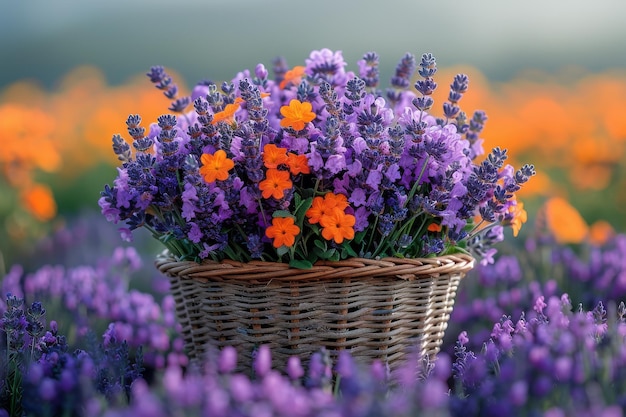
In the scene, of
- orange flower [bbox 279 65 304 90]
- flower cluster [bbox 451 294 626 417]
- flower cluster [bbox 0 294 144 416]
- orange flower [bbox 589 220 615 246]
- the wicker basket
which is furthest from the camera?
orange flower [bbox 589 220 615 246]

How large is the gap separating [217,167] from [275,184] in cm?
16

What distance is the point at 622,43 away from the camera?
1259cm

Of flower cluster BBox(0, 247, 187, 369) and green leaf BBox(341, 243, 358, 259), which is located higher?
green leaf BBox(341, 243, 358, 259)

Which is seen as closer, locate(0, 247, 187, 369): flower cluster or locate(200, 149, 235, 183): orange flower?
locate(200, 149, 235, 183): orange flower

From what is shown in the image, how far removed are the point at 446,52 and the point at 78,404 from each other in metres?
12.5

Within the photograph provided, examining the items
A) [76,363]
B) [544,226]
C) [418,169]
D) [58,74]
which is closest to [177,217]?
[76,363]

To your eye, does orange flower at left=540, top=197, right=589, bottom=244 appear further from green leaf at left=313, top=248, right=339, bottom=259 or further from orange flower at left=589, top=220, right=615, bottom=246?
green leaf at left=313, top=248, right=339, bottom=259

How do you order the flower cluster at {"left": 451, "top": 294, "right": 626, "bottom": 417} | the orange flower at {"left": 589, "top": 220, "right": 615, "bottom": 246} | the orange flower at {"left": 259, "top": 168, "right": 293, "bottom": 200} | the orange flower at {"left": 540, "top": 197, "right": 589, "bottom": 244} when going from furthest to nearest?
the orange flower at {"left": 589, "top": 220, "right": 615, "bottom": 246}, the orange flower at {"left": 540, "top": 197, "right": 589, "bottom": 244}, the orange flower at {"left": 259, "top": 168, "right": 293, "bottom": 200}, the flower cluster at {"left": 451, "top": 294, "right": 626, "bottom": 417}

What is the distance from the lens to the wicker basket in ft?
7.14

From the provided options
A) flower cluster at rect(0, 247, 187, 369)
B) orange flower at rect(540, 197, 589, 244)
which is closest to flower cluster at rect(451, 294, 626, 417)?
flower cluster at rect(0, 247, 187, 369)

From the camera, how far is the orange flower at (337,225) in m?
2.07

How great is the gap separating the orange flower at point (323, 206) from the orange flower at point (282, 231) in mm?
54

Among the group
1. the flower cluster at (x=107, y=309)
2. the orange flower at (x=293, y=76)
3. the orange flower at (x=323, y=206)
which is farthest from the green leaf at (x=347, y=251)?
the flower cluster at (x=107, y=309)

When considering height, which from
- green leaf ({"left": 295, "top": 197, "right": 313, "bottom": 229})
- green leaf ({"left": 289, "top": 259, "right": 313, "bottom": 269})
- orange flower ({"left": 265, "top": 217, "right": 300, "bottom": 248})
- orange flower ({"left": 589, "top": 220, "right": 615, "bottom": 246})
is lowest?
orange flower ({"left": 589, "top": 220, "right": 615, "bottom": 246})
